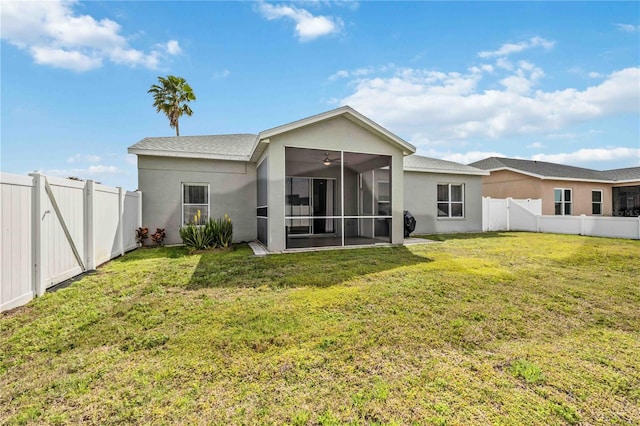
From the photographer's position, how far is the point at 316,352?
285 cm

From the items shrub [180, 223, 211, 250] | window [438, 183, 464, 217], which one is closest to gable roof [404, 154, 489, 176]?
window [438, 183, 464, 217]

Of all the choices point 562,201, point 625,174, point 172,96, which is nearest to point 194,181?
point 172,96

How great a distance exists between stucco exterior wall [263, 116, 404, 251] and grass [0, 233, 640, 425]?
285 cm

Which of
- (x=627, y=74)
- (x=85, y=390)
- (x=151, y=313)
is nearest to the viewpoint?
(x=85, y=390)

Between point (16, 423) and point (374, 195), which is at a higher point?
point (374, 195)

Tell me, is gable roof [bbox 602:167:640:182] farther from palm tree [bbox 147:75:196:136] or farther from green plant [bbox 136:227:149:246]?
palm tree [bbox 147:75:196:136]

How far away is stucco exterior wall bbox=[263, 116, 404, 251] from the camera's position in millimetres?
8008

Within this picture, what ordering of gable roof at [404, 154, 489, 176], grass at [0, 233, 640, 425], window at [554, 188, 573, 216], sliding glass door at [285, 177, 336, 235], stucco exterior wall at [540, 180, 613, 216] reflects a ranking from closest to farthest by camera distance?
1. grass at [0, 233, 640, 425]
2. sliding glass door at [285, 177, 336, 235]
3. gable roof at [404, 154, 489, 176]
4. stucco exterior wall at [540, 180, 613, 216]
5. window at [554, 188, 573, 216]

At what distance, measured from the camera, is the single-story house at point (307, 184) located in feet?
27.5

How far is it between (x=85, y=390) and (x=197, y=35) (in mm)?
13074

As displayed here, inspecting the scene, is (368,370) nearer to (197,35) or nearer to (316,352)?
(316,352)

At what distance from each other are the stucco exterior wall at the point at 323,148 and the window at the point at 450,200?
493cm

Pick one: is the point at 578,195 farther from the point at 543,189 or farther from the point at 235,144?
the point at 235,144

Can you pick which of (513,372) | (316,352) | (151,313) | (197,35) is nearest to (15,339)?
(151,313)
